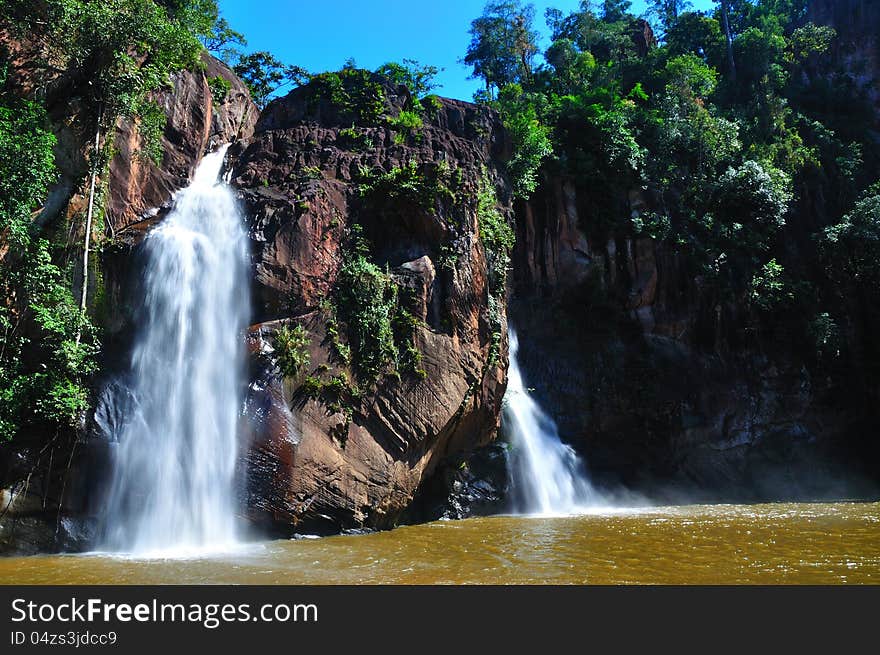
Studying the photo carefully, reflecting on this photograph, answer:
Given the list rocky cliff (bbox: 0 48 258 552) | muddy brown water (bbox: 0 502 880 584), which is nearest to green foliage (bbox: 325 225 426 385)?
muddy brown water (bbox: 0 502 880 584)

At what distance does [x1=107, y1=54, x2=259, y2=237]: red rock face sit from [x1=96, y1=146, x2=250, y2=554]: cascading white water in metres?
1.62

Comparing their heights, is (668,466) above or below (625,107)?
below

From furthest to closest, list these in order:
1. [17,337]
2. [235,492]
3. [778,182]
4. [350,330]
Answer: [778,182]
[350,330]
[17,337]
[235,492]

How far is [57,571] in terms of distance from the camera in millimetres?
7781

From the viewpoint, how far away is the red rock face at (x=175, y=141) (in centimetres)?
1443

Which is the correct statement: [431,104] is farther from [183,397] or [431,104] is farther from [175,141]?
[183,397]

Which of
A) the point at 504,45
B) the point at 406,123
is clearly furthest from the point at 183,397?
the point at 504,45

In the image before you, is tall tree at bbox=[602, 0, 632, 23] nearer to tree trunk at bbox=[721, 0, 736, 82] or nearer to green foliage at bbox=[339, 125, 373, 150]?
tree trunk at bbox=[721, 0, 736, 82]

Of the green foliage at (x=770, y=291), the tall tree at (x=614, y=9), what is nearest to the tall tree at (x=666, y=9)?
the tall tree at (x=614, y=9)

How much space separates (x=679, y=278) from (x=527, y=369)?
22.6 ft

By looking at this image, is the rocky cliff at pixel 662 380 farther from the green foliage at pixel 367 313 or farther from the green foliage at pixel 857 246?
the green foliage at pixel 367 313

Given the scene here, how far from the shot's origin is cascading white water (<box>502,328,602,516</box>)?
16344 mm
